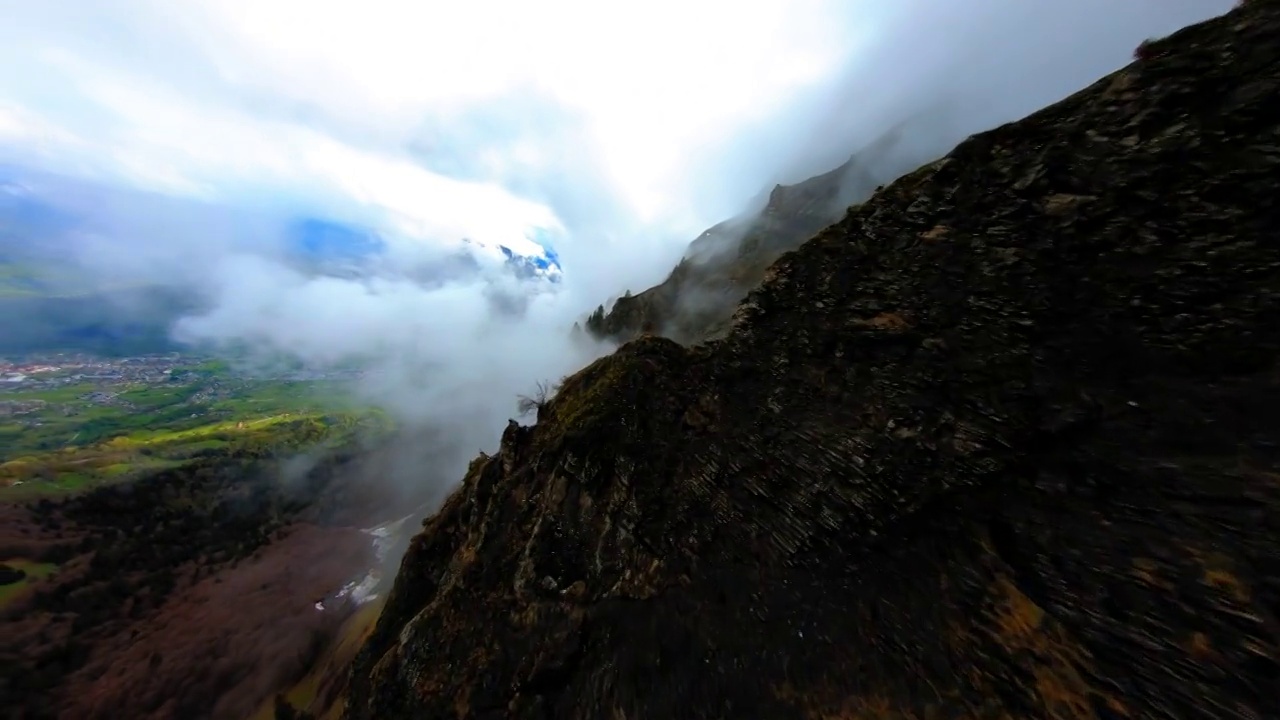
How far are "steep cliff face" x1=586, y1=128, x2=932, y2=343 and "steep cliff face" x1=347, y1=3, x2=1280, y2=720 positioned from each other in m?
49.3

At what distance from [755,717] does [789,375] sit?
1407 cm

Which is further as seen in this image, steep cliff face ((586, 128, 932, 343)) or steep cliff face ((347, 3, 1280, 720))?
steep cliff face ((586, 128, 932, 343))

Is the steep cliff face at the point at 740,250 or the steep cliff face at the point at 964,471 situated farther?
the steep cliff face at the point at 740,250

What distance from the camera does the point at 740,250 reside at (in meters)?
124

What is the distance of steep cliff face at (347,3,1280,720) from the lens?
10.9 metres

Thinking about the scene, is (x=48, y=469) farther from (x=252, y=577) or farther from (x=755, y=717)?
(x=755, y=717)

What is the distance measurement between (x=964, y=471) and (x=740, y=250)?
115421 mm

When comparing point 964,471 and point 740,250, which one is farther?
point 740,250

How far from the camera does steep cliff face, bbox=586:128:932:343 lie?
9206 centimetres

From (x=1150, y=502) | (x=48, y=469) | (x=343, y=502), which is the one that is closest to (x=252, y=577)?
(x=343, y=502)

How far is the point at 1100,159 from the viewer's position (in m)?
13.4

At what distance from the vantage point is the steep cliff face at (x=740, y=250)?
92.1 meters

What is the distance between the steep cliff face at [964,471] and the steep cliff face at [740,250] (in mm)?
49275

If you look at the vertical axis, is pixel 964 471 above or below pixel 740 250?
below
